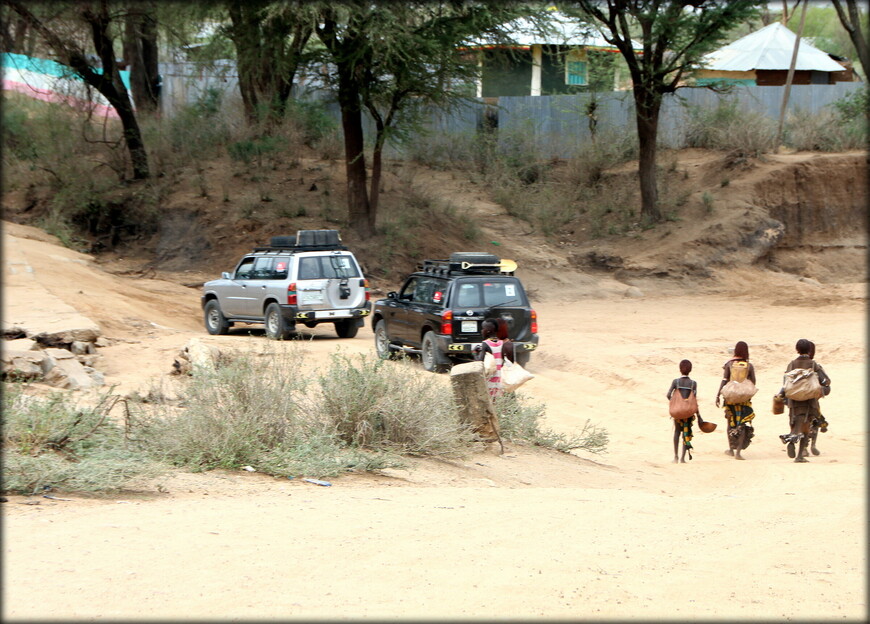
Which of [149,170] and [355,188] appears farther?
[149,170]

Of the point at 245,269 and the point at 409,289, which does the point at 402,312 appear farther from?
the point at 245,269

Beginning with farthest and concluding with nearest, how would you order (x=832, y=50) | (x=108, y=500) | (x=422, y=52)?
(x=832, y=50) < (x=422, y=52) < (x=108, y=500)

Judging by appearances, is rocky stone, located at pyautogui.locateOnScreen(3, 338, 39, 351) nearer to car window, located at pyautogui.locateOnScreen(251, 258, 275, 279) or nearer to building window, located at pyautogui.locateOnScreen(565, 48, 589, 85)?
car window, located at pyautogui.locateOnScreen(251, 258, 275, 279)

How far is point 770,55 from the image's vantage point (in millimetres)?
39656

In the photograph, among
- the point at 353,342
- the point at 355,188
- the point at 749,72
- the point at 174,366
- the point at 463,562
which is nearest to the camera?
the point at 463,562

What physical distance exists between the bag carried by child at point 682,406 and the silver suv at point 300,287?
30.0 ft

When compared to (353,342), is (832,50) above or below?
above

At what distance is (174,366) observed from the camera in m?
14.7

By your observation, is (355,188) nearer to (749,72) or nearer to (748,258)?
(748,258)

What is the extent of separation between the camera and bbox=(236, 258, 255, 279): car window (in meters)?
20.3

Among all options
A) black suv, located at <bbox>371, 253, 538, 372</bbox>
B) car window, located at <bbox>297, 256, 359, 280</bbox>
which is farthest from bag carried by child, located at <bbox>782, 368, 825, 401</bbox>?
car window, located at <bbox>297, 256, 359, 280</bbox>

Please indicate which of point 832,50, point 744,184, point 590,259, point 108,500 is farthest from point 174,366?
point 832,50

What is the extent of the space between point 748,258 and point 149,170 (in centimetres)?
2072

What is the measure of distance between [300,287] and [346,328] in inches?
69.9
